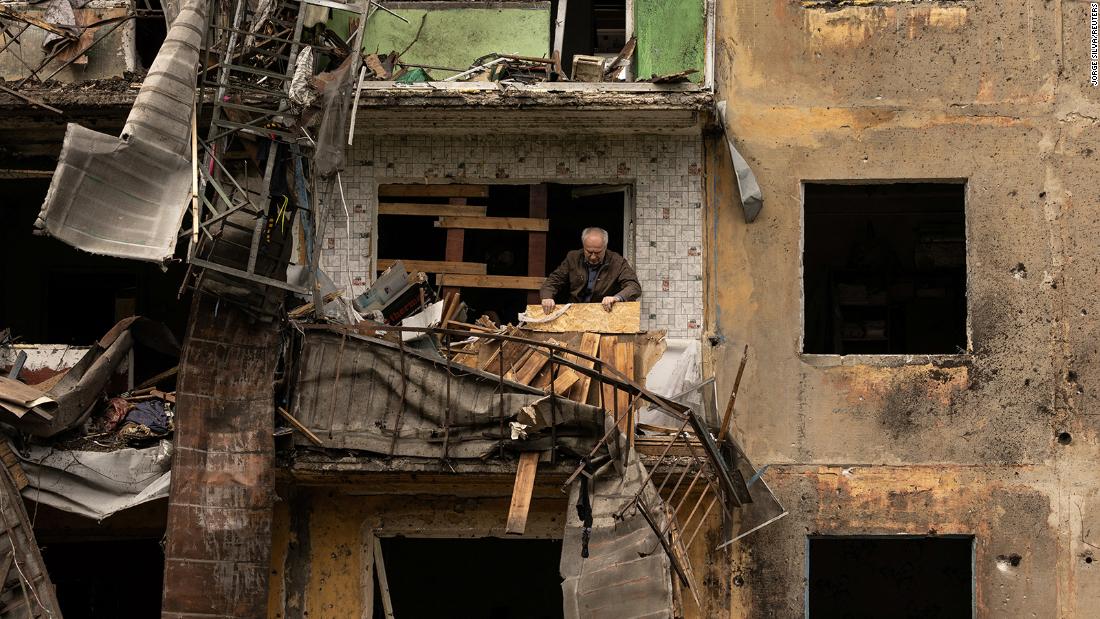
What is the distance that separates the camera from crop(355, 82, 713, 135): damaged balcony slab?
1387cm

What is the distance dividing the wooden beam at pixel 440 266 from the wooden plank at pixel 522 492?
268 centimetres

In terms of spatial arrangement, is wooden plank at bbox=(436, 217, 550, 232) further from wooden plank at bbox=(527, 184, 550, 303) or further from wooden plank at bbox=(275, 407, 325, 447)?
wooden plank at bbox=(275, 407, 325, 447)

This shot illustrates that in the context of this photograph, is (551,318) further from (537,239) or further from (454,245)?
(454,245)

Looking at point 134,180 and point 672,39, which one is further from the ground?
point 672,39

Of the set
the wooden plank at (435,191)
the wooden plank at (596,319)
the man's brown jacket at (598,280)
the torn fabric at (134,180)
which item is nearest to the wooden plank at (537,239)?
the wooden plank at (435,191)

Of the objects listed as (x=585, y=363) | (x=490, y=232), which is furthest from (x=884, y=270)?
(x=585, y=363)

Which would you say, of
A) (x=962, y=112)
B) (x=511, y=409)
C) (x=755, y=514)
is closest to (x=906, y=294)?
(x=962, y=112)

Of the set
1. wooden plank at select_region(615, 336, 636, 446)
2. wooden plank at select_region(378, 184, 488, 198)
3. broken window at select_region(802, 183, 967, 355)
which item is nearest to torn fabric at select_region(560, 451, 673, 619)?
wooden plank at select_region(615, 336, 636, 446)

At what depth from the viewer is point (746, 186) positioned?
14289 mm

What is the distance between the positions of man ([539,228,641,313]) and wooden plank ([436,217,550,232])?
79cm

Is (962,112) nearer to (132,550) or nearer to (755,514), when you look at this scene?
(755,514)

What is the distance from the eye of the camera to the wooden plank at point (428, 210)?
49.4ft

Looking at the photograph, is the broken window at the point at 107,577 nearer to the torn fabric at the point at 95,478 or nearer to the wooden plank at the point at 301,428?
the torn fabric at the point at 95,478

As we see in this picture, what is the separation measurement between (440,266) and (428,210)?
0.60 metres
